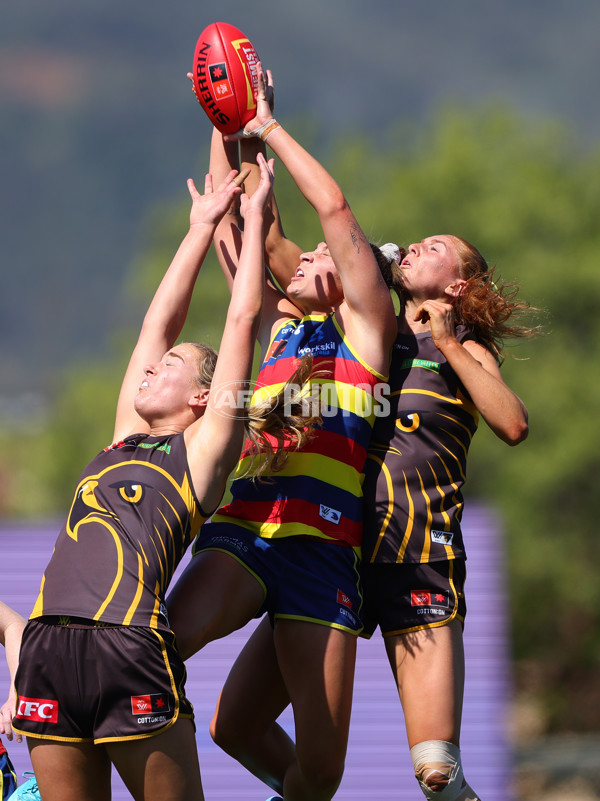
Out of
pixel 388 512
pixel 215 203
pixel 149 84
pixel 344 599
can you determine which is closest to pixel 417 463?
pixel 388 512

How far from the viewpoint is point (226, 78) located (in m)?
3.59

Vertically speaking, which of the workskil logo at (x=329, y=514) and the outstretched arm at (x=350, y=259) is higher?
the outstretched arm at (x=350, y=259)

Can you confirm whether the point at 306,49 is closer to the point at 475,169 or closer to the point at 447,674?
the point at 475,169

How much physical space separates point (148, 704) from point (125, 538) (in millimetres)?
432

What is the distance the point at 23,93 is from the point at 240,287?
146m

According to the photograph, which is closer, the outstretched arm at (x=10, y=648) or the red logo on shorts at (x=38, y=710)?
the red logo on shorts at (x=38, y=710)

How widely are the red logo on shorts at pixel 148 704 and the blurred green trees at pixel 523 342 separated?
12.4m

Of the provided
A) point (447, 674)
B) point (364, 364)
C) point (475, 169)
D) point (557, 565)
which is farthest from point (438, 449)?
point (475, 169)

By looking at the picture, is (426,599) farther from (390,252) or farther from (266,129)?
(266,129)

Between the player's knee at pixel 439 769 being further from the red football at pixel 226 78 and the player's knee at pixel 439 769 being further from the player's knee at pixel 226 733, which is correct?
the red football at pixel 226 78

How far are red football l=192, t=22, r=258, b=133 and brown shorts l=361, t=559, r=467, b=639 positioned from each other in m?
1.53

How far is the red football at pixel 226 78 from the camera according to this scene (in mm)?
3574

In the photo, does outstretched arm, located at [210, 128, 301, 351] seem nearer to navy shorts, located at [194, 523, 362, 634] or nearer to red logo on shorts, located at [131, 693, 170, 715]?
navy shorts, located at [194, 523, 362, 634]

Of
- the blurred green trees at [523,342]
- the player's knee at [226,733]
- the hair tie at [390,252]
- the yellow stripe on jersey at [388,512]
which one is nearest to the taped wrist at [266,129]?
the hair tie at [390,252]
